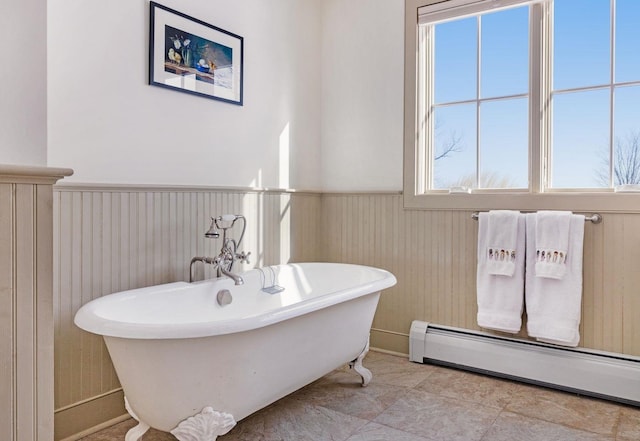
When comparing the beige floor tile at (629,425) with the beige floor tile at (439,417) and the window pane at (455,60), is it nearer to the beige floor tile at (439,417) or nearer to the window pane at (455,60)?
the beige floor tile at (439,417)

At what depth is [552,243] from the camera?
97.3 inches

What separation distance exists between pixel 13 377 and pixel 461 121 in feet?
8.92

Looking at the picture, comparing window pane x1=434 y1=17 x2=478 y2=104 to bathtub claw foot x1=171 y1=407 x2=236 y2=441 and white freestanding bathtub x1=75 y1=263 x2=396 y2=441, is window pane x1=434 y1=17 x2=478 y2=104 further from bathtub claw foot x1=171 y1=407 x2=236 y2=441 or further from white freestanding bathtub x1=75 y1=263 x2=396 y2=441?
bathtub claw foot x1=171 y1=407 x2=236 y2=441

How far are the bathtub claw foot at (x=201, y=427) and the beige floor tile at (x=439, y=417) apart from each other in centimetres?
84

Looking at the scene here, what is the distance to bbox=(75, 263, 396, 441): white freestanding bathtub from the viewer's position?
1518 mm

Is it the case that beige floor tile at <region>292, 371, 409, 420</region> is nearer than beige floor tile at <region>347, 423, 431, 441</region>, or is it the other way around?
beige floor tile at <region>347, 423, 431, 441</region>

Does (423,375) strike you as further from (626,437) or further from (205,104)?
(205,104)

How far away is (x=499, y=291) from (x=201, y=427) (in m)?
1.82

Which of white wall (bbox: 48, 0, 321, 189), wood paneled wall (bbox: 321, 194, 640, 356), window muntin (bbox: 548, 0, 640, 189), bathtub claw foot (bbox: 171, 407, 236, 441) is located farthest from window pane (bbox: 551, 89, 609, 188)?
bathtub claw foot (bbox: 171, 407, 236, 441)

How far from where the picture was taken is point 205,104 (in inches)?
99.6

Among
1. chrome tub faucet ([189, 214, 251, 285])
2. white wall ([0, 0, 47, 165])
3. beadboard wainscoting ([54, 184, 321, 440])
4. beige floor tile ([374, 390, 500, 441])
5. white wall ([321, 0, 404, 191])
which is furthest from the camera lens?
white wall ([321, 0, 404, 191])

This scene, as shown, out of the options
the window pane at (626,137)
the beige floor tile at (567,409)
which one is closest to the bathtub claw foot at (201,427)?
the beige floor tile at (567,409)

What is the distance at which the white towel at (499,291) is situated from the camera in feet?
8.50

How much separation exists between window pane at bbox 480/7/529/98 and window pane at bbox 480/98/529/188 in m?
0.10
